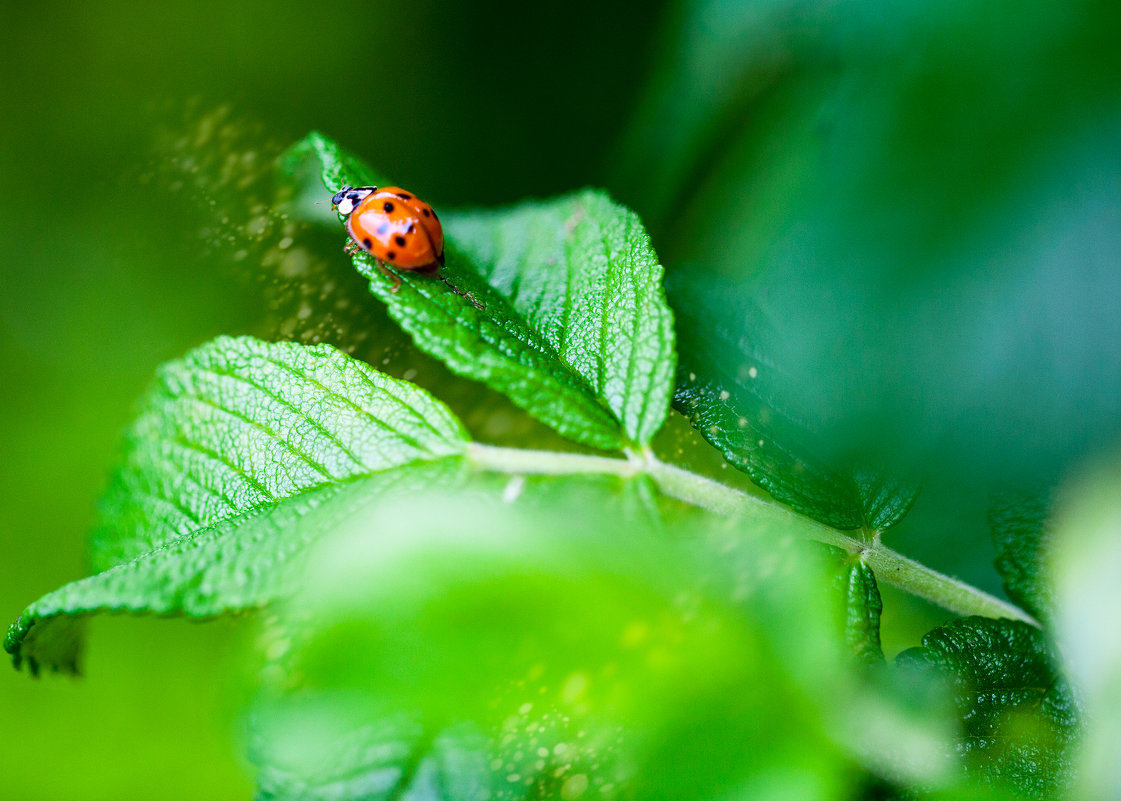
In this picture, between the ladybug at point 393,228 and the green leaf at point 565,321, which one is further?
the ladybug at point 393,228

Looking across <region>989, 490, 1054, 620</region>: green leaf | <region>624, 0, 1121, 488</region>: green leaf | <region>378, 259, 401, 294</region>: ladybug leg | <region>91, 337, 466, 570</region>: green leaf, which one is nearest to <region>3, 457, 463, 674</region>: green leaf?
<region>91, 337, 466, 570</region>: green leaf

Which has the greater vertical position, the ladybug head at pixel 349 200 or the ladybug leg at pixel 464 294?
the ladybug head at pixel 349 200

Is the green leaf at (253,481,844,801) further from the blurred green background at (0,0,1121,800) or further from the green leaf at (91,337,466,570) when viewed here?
the blurred green background at (0,0,1121,800)

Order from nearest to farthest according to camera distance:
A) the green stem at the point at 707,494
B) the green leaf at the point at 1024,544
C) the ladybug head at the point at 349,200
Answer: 1. the green stem at the point at 707,494
2. the green leaf at the point at 1024,544
3. the ladybug head at the point at 349,200

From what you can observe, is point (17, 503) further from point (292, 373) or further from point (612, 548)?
point (612, 548)

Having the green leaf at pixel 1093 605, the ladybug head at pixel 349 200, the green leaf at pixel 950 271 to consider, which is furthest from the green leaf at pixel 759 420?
the ladybug head at pixel 349 200

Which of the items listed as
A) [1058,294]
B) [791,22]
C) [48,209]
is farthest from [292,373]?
[48,209]

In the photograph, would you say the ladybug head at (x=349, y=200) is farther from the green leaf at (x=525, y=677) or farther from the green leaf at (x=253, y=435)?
the green leaf at (x=525, y=677)

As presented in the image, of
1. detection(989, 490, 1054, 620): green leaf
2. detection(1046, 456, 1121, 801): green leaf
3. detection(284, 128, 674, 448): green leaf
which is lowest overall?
detection(1046, 456, 1121, 801): green leaf
